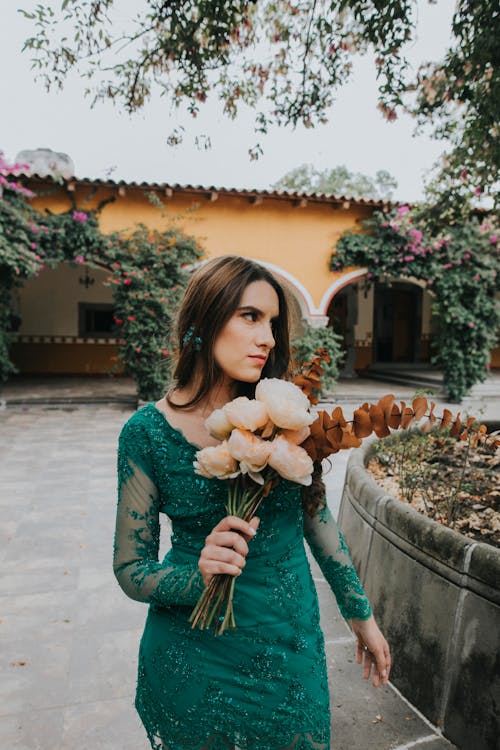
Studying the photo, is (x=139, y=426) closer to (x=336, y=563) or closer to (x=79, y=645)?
(x=336, y=563)

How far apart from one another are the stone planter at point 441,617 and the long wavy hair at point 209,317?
1205 mm

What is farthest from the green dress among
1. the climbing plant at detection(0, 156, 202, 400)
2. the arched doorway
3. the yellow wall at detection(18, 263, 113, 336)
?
the yellow wall at detection(18, 263, 113, 336)

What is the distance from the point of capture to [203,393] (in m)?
1.40

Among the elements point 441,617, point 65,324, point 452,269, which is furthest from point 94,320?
point 441,617

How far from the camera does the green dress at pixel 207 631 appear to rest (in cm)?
120

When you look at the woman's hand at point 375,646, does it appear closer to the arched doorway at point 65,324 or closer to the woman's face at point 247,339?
the woman's face at point 247,339

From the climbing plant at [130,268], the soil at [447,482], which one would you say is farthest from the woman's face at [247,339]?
the climbing plant at [130,268]

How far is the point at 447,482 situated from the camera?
3816 millimetres

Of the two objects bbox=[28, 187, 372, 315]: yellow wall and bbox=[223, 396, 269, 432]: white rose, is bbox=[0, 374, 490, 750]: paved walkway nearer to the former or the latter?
bbox=[223, 396, 269, 432]: white rose

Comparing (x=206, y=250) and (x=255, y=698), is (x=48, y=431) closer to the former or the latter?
(x=206, y=250)

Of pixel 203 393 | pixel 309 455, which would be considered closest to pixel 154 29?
pixel 203 393

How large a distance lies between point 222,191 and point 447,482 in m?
8.67

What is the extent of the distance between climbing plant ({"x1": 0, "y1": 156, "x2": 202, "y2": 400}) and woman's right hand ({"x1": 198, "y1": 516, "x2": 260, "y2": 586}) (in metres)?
9.31

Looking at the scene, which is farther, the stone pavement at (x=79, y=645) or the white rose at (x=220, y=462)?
the stone pavement at (x=79, y=645)
